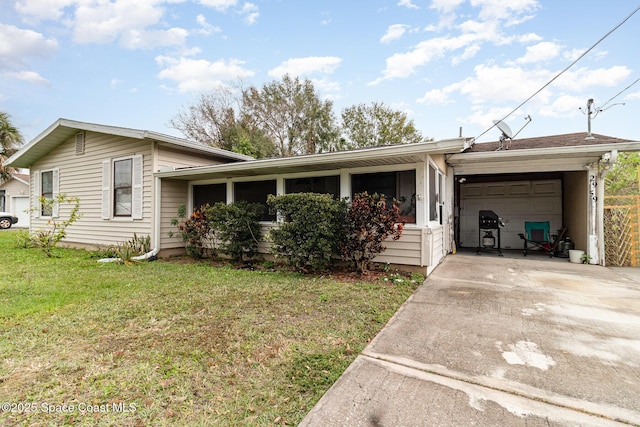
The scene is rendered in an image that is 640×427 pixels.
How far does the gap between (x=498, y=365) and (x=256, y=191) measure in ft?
19.6

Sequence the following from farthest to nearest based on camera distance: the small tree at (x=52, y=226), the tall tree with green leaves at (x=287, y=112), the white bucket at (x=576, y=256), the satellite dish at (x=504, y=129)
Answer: the tall tree with green leaves at (x=287, y=112), the small tree at (x=52, y=226), the satellite dish at (x=504, y=129), the white bucket at (x=576, y=256)

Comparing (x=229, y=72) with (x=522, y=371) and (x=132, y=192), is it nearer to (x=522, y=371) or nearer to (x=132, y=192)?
(x=132, y=192)

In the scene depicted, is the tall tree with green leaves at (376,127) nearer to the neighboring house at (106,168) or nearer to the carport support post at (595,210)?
the neighboring house at (106,168)

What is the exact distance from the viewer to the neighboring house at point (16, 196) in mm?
19469

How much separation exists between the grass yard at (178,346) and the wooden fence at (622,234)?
515 centimetres

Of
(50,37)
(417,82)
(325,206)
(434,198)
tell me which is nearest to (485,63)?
(417,82)

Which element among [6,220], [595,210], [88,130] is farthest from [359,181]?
[6,220]

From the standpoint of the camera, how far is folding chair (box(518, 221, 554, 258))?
793 cm

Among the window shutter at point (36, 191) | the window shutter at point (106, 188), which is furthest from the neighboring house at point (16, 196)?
the window shutter at point (106, 188)

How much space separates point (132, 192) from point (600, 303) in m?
9.76

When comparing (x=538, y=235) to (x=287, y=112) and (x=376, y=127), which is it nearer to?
(x=376, y=127)

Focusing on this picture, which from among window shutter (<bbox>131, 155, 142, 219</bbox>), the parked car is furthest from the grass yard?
the parked car

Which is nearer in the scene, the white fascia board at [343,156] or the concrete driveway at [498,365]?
the concrete driveway at [498,365]

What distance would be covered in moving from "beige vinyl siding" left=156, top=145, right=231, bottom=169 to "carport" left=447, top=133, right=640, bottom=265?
691cm
